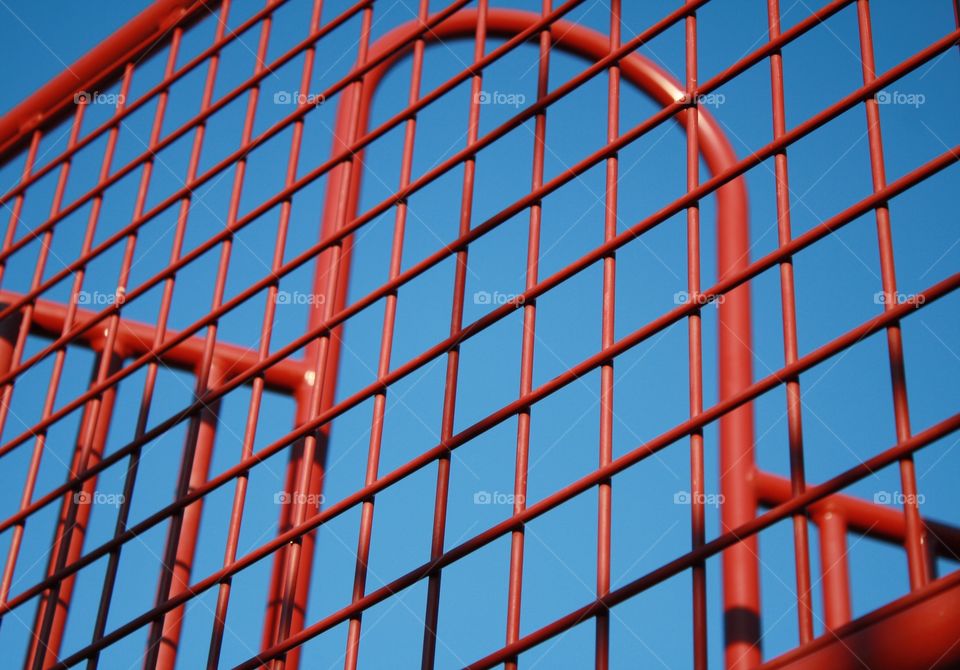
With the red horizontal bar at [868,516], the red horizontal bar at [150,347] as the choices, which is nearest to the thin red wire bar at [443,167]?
the red horizontal bar at [150,347]

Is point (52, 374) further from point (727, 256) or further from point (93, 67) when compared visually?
point (727, 256)

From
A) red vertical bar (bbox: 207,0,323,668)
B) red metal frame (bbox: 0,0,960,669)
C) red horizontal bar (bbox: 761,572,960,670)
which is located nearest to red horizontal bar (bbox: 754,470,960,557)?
red metal frame (bbox: 0,0,960,669)

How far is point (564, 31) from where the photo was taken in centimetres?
326

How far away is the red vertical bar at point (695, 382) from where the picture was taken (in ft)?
4.70

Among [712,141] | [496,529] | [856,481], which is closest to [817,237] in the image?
[856,481]

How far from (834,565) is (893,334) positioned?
134 centimetres

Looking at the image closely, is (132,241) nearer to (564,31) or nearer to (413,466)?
(413,466)

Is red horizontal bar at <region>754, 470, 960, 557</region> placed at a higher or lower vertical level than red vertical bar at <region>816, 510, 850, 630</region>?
higher

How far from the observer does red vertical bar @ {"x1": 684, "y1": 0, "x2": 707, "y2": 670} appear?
4.70 feet

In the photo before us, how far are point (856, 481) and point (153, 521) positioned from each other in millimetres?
1090

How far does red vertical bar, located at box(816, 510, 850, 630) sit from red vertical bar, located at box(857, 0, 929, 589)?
1.25 m

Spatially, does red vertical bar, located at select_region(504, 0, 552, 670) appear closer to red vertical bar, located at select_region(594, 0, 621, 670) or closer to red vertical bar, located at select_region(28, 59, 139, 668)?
red vertical bar, located at select_region(594, 0, 621, 670)

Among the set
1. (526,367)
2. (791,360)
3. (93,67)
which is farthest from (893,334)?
(93,67)

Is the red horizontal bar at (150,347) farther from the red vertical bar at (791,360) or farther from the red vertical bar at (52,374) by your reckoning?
the red vertical bar at (791,360)
